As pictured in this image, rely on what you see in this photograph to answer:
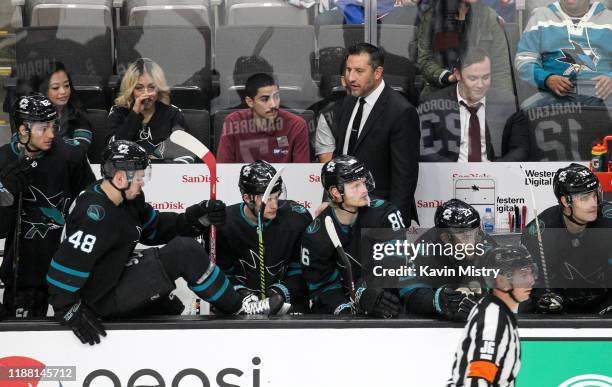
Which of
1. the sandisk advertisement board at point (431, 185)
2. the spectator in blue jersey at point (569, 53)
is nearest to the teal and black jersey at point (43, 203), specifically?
the sandisk advertisement board at point (431, 185)

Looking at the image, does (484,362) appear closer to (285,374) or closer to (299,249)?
(285,374)

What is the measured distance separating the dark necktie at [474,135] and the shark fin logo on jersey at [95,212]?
2.46 m

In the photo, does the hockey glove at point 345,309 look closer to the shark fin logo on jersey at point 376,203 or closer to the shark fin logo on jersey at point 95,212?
the shark fin logo on jersey at point 376,203

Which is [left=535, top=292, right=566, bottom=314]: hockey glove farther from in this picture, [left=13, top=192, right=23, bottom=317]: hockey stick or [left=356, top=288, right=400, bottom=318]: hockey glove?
[left=13, top=192, right=23, bottom=317]: hockey stick

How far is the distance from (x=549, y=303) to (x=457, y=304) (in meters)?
0.47

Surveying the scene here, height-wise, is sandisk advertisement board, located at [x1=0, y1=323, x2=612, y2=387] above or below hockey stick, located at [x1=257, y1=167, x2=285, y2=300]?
below

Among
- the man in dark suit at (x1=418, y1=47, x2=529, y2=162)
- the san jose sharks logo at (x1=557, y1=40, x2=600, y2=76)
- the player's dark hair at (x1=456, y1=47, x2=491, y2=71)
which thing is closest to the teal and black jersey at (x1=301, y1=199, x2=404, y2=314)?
the man in dark suit at (x1=418, y1=47, x2=529, y2=162)

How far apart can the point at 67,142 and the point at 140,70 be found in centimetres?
111

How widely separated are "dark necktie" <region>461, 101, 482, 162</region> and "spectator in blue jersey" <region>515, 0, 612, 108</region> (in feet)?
1.10

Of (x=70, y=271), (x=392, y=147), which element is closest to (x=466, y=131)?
(x=392, y=147)

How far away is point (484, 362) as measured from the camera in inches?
180

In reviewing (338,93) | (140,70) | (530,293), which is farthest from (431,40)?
(530,293)

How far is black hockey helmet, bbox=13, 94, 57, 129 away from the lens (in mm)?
5340

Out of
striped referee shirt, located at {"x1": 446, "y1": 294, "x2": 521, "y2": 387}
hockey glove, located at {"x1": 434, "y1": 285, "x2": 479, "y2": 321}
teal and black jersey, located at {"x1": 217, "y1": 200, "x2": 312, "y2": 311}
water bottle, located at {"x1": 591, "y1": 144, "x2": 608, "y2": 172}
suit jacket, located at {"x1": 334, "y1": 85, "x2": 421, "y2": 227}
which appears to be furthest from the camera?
water bottle, located at {"x1": 591, "y1": 144, "x2": 608, "y2": 172}
